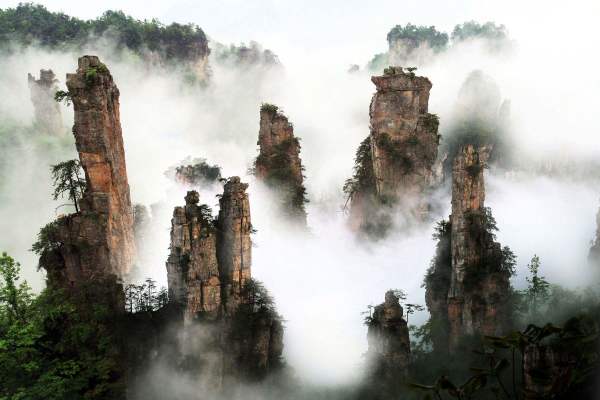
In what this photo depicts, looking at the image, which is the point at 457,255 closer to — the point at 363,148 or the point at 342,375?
the point at 342,375

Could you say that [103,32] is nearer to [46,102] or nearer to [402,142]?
[46,102]

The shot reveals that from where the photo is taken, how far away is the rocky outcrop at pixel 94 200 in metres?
35.8

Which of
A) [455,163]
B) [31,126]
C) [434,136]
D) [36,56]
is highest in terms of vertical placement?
[36,56]

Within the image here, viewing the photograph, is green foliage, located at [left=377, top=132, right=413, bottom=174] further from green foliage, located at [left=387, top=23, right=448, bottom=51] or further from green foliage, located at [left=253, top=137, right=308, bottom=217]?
green foliage, located at [left=387, top=23, right=448, bottom=51]

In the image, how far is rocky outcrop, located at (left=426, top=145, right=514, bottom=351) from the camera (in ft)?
113

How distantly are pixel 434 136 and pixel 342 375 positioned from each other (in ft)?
85.0

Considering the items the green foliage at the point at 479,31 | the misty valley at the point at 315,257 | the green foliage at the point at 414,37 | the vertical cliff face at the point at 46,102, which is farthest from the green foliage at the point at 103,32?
the green foliage at the point at 479,31

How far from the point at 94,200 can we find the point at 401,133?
29.3 meters

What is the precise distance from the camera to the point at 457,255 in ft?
117

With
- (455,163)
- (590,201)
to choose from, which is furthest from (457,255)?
(590,201)

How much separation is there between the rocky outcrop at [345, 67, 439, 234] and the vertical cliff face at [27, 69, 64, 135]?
57276mm

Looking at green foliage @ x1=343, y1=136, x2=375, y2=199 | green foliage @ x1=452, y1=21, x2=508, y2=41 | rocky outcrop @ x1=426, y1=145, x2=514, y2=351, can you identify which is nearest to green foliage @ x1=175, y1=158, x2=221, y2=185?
green foliage @ x1=343, y1=136, x2=375, y2=199

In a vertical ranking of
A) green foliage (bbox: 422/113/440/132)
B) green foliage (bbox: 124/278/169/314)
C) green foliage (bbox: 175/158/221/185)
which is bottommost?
green foliage (bbox: 124/278/169/314)

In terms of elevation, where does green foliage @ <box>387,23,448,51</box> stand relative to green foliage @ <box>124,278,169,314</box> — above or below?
above
